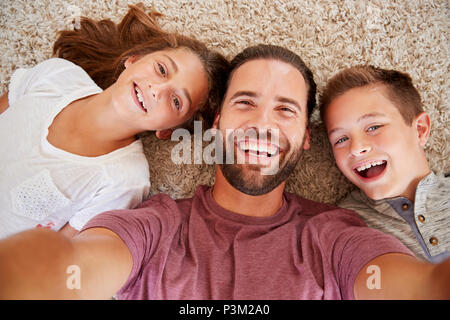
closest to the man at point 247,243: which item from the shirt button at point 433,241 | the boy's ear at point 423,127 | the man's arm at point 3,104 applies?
the shirt button at point 433,241

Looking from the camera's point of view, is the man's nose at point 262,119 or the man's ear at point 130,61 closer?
the man's nose at point 262,119

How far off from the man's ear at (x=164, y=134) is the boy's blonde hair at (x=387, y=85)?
0.61 meters

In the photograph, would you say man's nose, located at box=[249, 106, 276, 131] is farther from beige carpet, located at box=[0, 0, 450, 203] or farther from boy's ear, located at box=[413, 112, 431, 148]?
boy's ear, located at box=[413, 112, 431, 148]

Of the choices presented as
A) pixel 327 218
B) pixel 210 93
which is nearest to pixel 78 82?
pixel 210 93

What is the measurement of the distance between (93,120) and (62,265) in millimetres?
660

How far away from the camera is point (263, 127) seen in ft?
3.48

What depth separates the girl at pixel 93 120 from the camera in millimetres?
1133

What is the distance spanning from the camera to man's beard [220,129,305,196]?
106 cm

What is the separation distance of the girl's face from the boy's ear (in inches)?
31.3

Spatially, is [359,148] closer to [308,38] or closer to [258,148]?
[258,148]

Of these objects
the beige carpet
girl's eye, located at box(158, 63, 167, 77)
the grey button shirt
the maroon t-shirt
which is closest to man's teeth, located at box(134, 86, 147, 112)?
girl's eye, located at box(158, 63, 167, 77)

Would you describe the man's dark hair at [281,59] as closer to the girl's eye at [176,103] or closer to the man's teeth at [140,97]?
the girl's eye at [176,103]

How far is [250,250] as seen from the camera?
1.01 meters

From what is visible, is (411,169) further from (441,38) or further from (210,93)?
(210,93)
